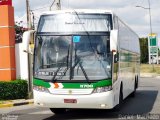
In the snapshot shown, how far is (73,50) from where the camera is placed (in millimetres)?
13555

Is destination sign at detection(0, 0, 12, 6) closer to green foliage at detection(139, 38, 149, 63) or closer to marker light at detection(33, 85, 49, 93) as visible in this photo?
marker light at detection(33, 85, 49, 93)

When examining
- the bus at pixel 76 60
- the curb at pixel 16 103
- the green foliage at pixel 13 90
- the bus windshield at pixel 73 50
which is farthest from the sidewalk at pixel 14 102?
the bus windshield at pixel 73 50

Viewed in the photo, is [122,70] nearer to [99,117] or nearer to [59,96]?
[99,117]

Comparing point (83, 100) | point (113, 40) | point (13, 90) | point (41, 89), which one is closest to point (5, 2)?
point (13, 90)

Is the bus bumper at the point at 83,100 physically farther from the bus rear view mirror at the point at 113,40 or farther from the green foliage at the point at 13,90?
the green foliage at the point at 13,90

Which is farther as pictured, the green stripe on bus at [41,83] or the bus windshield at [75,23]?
the bus windshield at [75,23]

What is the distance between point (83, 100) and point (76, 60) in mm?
1189

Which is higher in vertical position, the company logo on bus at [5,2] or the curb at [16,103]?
the company logo on bus at [5,2]

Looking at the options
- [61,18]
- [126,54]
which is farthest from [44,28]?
[126,54]

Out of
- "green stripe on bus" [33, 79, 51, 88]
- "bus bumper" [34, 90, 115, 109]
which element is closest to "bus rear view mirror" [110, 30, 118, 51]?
"bus bumper" [34, 90, 115, 109]

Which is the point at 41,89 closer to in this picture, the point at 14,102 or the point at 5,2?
the point at 14,102

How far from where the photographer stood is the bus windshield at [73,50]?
13305 millimetres

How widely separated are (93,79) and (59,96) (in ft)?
3.57

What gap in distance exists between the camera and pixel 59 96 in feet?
43.4
